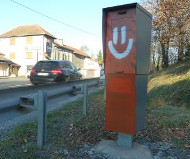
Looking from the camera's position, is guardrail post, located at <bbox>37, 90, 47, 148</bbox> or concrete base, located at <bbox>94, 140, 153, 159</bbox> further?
guardrail post, located at <bbox>37, 90, 47, 148</bbox>

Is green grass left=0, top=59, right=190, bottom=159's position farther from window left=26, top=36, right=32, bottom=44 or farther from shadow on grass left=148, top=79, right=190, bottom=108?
window left=26, top=36, right=32, bottom=44

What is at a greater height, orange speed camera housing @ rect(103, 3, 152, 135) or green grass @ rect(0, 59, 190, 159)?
orange speed camera housing @ rect(103, 3, 152, 135)

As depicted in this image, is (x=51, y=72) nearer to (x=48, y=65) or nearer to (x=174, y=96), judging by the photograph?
(x=48, y=65)

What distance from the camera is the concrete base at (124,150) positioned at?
3.75 m

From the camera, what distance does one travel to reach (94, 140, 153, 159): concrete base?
3746mm

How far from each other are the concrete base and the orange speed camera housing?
0.30 m

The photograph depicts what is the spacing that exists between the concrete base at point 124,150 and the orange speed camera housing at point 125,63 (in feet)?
1.00

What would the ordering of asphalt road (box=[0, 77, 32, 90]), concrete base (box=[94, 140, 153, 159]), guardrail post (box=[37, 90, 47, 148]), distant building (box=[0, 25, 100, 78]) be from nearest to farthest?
concrete base (box=[94, 140, 153, 159])
guardrail post (box=[37, 90, 47, 148])
asphalt road (box=[0, 77, 32, 90])
distant building (box=[0, 25, 100, 78])

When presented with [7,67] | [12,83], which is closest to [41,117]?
[12,83]

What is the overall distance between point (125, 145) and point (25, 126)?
7.28 feet

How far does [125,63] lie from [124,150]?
1356 millimetres

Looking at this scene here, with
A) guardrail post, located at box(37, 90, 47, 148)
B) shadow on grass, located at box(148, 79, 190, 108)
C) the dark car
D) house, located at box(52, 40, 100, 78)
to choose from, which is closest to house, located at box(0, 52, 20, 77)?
house, located at box(52, 40, 100, 78)

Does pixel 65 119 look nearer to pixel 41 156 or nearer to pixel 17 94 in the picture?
pixel 17 94

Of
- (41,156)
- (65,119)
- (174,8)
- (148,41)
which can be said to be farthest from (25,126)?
(174,8)
